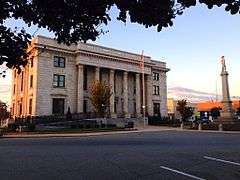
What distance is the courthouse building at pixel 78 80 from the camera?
209 feet

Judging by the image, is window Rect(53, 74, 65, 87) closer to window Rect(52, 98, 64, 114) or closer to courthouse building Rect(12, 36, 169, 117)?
courthouse building Rect(12, 36, 169, 117)

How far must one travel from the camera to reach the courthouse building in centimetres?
6356

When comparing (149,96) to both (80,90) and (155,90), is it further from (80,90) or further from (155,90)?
(80,90)

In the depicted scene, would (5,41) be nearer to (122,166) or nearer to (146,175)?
(146,175)

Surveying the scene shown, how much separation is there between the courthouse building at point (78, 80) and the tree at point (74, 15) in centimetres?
4871

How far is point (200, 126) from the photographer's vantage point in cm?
5209

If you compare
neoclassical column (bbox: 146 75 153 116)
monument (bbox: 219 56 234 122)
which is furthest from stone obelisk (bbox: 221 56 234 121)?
neoclassical column (bbox: 146 75 153 116)

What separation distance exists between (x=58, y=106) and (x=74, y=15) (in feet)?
191

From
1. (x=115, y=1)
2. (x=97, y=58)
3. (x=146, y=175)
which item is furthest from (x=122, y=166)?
(x=97, y=58)

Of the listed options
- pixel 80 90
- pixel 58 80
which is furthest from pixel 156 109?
pixel 58 80

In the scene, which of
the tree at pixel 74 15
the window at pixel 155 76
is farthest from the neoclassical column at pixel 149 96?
the tree at pixel 74 15

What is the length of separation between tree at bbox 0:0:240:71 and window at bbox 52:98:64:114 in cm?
5655

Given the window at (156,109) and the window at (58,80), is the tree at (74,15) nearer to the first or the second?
the window at (58,80)

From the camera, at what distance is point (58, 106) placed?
6575 centimetres
